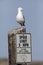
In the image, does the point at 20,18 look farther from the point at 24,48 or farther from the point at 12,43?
the point at 24,48

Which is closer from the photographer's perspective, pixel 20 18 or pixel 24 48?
pixel 24 48

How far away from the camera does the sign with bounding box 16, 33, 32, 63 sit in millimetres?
4766

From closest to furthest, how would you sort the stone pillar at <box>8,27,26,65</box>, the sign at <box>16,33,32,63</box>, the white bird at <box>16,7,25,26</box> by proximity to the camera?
Answer: the sign at <box>16,33,32,63</box> → the stone pillar at <box>8,27,26,65</box> → the white bird at <box>16,7,25,26</box>

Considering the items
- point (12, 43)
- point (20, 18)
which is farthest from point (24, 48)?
point (20, 18)

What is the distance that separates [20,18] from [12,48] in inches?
72.3

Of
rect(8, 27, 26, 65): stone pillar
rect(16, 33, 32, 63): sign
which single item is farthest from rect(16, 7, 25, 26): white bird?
rect(16, 33, 32, 63): sign

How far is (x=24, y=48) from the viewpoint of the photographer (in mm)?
4773

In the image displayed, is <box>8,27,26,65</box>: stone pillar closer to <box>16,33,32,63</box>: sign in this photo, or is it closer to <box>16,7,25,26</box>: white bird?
<box>16,33,32,63</box>: sign

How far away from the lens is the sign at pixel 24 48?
4.77m

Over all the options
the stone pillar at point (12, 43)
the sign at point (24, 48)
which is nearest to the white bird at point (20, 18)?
the stone pillar at point (12, 43)

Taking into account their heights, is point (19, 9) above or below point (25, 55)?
above

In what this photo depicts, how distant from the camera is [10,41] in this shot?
564 cm

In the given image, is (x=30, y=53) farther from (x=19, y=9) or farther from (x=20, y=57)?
(x=19, y=9)

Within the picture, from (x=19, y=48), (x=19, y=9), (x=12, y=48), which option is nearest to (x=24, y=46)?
(x=19, y=48)
